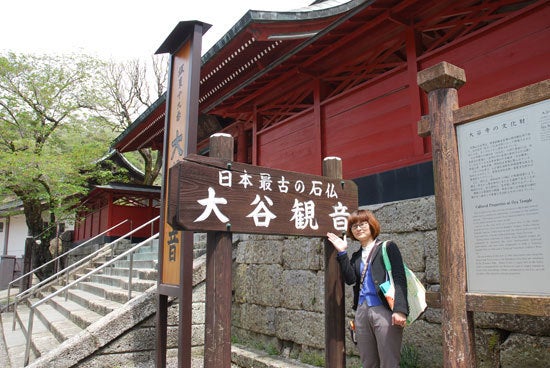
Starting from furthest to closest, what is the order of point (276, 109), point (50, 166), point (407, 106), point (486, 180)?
point (50, 166) < point (276, 109) < point (407, 106) < point (486, 180)

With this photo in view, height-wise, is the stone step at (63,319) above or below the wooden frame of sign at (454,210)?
below

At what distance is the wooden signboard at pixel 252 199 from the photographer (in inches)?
105

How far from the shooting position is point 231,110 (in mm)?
8133

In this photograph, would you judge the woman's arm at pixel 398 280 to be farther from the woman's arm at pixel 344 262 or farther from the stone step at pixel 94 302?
the stone step at pixel 94 302

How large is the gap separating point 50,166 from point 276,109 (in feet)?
27.8

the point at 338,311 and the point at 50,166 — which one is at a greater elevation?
the point at 50,166

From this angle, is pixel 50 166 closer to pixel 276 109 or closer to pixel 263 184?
pixel 276 109

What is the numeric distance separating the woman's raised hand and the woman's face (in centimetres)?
20

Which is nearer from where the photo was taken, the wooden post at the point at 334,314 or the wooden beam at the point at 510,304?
the wooden beam at the point at 510,304

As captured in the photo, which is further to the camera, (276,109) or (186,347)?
(276,109)

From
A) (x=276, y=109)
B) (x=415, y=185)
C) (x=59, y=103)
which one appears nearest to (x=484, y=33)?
(x=415, y=185)

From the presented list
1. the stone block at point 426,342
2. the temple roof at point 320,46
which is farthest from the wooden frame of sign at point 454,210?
the temple roof at point 320,46

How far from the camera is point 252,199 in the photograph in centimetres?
302

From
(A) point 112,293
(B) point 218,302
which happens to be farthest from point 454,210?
(A) point 112,293
